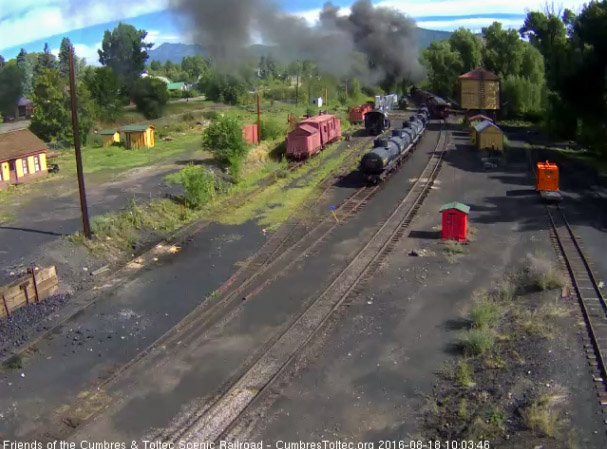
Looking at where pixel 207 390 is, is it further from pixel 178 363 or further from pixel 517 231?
pixel 517 231

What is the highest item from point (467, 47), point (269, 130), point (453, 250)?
point (467, 47)

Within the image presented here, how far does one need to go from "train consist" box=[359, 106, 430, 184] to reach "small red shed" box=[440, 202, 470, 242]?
887 cm

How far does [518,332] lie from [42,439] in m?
10.6

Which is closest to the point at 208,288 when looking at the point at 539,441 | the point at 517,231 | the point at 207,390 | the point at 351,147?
the point at 207,390

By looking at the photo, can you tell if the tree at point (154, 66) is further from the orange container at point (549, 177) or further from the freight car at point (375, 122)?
the orange container at point (549, 177)

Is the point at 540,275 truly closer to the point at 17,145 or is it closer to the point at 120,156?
the point at 17,145

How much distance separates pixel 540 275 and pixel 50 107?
3829 cm

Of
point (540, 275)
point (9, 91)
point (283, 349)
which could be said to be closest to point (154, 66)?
point (9, 91)

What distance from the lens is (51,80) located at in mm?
41750

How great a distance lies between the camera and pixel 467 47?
2958 inches

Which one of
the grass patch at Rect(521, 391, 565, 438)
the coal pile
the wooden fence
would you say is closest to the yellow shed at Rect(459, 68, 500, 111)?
the wooden fence

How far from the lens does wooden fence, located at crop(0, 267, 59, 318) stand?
14.9m

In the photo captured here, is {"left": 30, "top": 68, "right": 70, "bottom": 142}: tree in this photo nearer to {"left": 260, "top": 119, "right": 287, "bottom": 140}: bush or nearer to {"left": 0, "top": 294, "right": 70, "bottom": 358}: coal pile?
{"left": 260, "top": 119, "right": 287, "bottom": 140}: bush

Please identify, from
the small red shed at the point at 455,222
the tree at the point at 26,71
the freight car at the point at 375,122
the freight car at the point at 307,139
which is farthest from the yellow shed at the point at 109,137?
the tree at the point at 26,71
